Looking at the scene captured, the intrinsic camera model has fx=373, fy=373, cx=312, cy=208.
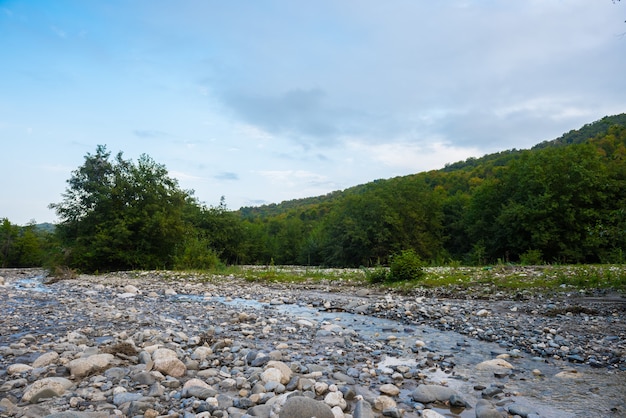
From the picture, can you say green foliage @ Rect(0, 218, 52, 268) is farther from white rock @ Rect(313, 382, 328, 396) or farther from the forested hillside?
white rock @ Rect(313, 382, 328, 396)

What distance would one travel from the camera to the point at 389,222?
165ft

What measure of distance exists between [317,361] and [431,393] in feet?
6.37

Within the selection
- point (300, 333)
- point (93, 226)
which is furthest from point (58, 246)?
point (300, 333)

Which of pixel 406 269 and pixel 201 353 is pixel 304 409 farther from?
pixel 406 269

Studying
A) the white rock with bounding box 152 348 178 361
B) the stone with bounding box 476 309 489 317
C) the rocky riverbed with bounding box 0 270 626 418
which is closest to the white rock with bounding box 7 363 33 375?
the rocky riverbed with bounding box 0 270 626 418

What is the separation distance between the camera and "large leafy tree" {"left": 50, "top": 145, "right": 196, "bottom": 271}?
25562 millimetres

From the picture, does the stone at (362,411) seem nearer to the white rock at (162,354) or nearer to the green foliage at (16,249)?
the white rock at (162,354)

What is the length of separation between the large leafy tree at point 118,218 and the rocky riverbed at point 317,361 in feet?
51.7

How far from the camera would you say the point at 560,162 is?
123 feet

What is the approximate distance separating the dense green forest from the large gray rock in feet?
34.6

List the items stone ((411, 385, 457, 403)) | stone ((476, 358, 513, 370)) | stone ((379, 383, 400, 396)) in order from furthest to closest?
stone ((476, 358, 513, 370)) < stone ((379, 383, 400, 396)) < stone ((411, 385, 457, 403))

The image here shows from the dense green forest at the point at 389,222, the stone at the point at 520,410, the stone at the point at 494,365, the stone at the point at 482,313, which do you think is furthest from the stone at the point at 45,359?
the dense green forest at the point at 389,222

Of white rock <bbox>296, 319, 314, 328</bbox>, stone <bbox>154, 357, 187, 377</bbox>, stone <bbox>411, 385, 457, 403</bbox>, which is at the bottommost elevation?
white rock <bbox>296, 319, 314, 328</bbox>

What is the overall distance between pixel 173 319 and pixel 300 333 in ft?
10.6
